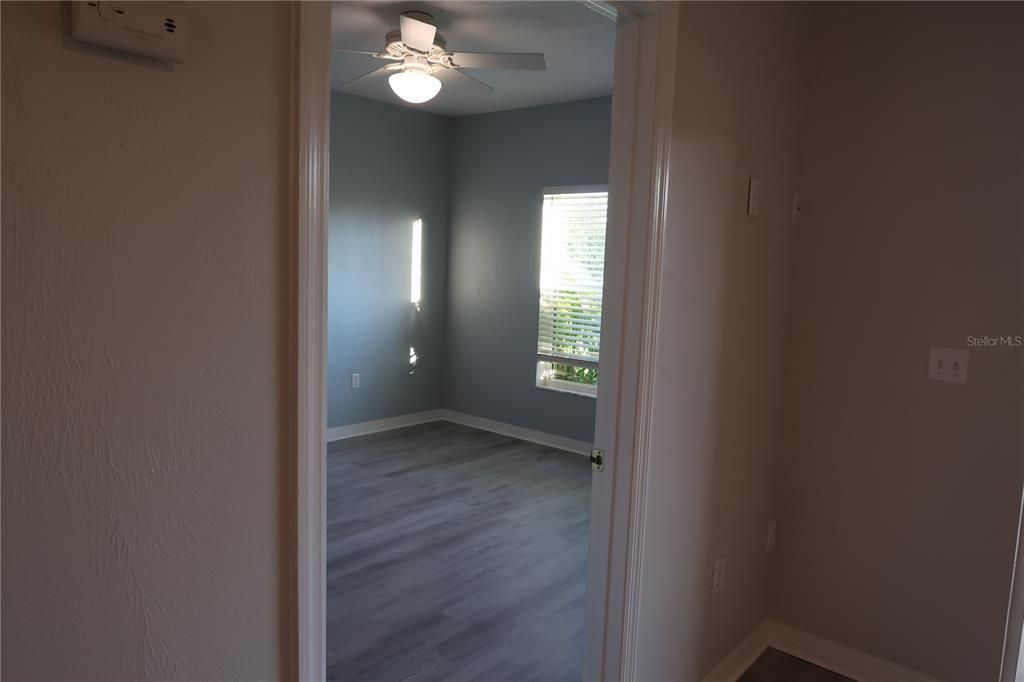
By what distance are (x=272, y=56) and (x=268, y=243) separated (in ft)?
0.87

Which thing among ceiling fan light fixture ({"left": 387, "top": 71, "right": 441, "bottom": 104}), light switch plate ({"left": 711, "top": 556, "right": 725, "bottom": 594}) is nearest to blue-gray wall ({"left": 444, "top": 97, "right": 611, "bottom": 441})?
ceiling fan light fixture ({"left": 387, "top": 71, "right": 441, "bottom": 104})

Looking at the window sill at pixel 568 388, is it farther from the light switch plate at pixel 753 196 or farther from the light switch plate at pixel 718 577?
the light switch plate at pixel 753 196

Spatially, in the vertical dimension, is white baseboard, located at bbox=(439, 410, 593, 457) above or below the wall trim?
below

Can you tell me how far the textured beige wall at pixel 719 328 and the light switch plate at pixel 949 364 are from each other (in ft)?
1.60

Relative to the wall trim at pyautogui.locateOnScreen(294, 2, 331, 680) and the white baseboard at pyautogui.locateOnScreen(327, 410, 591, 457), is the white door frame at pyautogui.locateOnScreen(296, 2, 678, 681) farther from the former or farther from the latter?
the white baseboard at pyautogui.locateOnScreen(327, 410, 591, 457)

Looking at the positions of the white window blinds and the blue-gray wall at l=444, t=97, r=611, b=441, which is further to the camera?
the blue-gray wall at l=444, t=97, r=611, b=441

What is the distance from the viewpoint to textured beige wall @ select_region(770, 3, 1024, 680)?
2.16 m

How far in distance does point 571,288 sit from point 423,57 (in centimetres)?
225

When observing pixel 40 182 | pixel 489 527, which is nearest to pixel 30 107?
pixel 40 182

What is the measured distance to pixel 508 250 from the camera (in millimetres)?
5695

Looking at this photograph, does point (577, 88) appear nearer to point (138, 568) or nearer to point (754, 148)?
point (754, 148)

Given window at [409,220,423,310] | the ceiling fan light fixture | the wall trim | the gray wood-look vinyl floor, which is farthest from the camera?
window at [409,220,423,310]

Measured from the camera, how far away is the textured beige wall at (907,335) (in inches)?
85.0

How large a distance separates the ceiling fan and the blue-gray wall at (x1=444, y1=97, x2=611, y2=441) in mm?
1676
